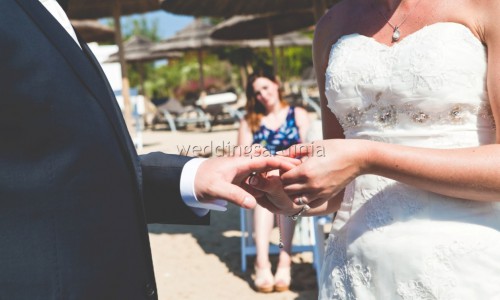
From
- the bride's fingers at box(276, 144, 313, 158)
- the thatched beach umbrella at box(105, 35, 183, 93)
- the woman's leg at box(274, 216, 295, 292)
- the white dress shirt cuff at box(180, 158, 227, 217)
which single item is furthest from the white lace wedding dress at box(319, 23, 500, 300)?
the thatched beach umbrella at box(105, 35, 183, 93)

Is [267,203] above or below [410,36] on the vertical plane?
below

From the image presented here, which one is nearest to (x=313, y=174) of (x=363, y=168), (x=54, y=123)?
(x=363, y=168)

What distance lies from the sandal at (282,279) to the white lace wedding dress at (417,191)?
2943 mm

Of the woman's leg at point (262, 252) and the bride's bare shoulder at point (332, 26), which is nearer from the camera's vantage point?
the bride's bare shoulder at point (332, 26)

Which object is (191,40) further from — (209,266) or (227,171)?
(227,171)

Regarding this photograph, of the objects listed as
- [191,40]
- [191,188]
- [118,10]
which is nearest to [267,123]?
[191,188]

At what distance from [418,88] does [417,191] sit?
12.2 inches

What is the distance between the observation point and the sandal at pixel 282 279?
15.3 ft

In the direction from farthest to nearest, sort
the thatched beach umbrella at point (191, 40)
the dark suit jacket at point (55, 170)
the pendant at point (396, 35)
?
the thatched beach umbrella at point (191, 40), the pendant at point (396, 35), the dark suit jacket at point (55, 170)

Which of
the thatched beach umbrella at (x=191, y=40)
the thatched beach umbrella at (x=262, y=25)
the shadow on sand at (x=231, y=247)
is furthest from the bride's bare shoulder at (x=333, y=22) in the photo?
the thatched beach umbrella at (x=191, y=40)

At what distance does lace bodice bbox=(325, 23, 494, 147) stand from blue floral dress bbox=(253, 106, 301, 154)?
136 inches

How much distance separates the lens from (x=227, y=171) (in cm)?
145

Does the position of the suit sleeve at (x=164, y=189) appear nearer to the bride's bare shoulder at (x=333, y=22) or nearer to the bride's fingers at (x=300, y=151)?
the bride's fingers at (x=300, y=151)

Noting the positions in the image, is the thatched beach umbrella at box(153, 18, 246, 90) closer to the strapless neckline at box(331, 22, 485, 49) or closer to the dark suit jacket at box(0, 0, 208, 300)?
the strapless neckline at box(331, 22, 485, 49)
